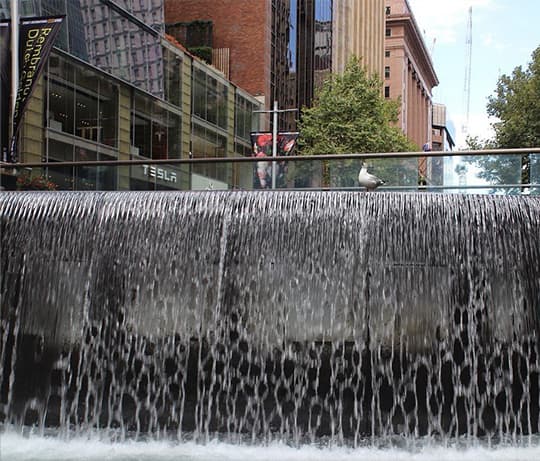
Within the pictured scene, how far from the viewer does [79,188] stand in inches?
418

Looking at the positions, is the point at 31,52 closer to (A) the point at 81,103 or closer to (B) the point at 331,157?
(A) the point at 81,103

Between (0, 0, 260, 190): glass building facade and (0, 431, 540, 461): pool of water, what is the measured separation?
568 inches

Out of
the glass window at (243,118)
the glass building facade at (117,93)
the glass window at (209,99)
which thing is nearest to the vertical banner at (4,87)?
the glass building facade at (117,93)

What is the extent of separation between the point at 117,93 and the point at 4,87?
28.9 ft

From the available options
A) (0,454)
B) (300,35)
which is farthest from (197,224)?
(300,35)

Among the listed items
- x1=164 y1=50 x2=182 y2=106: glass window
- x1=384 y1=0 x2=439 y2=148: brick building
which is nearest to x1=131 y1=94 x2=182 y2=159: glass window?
x1=164 y1=50 x2=182 y2=106: glass window

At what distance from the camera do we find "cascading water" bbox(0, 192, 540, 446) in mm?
8062

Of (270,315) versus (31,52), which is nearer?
(270,315)

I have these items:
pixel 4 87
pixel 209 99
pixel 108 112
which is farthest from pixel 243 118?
pixel 4 87

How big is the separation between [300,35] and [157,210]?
48.2 m

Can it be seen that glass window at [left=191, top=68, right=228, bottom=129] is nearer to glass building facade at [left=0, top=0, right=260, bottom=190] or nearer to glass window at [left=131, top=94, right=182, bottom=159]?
glass building facade at [left=0, top=0, right=260, bottom=190]

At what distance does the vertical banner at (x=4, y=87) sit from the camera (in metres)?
16.7

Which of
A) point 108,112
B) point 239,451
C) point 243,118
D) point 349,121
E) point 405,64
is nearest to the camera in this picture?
point 239,451

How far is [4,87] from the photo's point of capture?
17.7m
